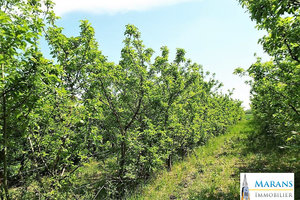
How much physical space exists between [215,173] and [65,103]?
277 inches

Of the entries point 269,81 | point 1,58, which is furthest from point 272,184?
point 1,58

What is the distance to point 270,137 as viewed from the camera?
37.2 ft

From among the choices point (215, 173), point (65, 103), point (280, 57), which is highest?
point (280, 57)

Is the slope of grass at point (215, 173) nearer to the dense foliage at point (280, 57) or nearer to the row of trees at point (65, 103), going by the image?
the row of trees at point (65, 103)

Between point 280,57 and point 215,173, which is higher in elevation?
point 280,57

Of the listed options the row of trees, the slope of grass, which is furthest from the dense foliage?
the row of trees

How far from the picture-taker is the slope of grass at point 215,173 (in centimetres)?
599

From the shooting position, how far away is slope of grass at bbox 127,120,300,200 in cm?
599

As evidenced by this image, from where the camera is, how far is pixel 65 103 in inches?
156

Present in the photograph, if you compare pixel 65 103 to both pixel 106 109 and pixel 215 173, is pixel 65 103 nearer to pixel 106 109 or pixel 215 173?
pixel 106 109

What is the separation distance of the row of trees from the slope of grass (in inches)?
39.5

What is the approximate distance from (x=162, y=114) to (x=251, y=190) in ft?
14.6

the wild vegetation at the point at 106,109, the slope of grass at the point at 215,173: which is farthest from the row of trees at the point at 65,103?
the slope of grass at the point at 215,173

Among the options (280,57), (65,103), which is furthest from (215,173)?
(65,103)
